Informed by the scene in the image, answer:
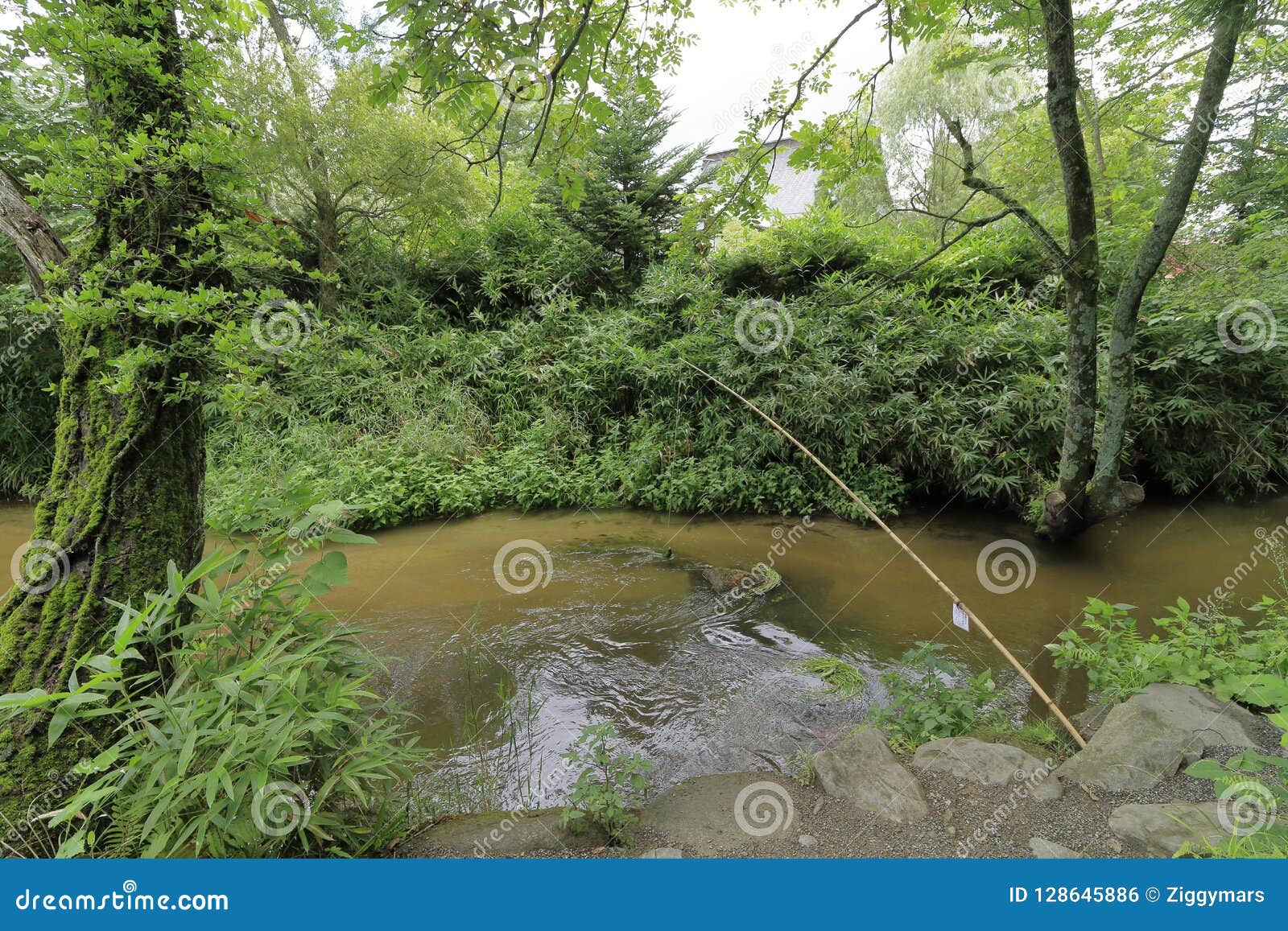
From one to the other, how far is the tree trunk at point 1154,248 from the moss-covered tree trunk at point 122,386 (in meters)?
5.00

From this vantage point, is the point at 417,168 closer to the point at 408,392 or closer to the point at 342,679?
the point at 408,392

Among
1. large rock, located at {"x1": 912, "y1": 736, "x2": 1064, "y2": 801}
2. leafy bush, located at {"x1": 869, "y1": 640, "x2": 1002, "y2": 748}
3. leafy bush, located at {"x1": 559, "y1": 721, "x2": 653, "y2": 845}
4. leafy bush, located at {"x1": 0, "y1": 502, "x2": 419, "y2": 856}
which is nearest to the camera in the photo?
leafy bush, located at {"x1": 0, "y1": 502, "x2": 419, "y2": 856}

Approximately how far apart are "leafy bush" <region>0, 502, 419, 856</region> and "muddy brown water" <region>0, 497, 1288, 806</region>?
28.9 inches

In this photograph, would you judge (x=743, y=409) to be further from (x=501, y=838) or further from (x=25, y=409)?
(x=25, y=409)

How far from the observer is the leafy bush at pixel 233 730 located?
1432 millimetres

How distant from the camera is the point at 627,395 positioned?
780 centimetres

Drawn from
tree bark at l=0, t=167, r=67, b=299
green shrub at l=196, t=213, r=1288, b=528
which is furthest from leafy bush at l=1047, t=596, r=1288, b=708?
tree bark at l=0, t=167, r=67, b=299

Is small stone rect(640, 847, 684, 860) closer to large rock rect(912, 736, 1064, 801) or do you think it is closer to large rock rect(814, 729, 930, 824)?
large rock rect(814, 729, 930, 824)

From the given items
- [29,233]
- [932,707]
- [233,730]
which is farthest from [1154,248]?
[29,233]

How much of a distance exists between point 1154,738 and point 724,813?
1.60 meters

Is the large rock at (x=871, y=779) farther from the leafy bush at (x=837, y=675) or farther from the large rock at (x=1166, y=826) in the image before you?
the leafy bush at (x=837, y=675)

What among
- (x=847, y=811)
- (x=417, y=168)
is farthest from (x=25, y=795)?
(x=417, y=168)

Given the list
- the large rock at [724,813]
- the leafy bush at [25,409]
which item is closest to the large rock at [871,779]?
the large rock at [724,813]

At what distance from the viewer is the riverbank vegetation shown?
1786 millimetres
